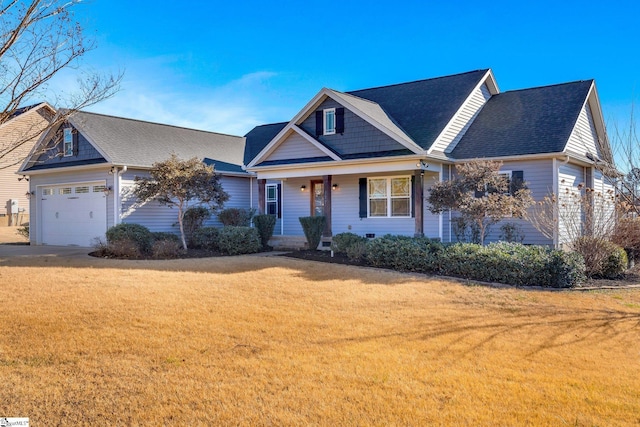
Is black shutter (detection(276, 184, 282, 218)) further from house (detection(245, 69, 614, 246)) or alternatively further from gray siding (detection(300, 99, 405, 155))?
gray siding (detection(300, 99, 405, 155))

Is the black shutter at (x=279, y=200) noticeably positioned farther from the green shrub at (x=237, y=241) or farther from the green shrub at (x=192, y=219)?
the green shrub at (x=237, y=241)

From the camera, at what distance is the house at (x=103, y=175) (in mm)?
18297

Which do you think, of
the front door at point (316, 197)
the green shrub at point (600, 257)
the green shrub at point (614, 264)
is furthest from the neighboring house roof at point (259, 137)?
the green shrub at point (614, 264)

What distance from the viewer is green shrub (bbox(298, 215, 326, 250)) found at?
683 inches

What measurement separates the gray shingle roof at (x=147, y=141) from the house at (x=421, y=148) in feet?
13.1

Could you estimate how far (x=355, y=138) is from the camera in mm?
17484

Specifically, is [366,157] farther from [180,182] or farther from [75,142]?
[75,142]

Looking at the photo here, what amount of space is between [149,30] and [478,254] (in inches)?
412

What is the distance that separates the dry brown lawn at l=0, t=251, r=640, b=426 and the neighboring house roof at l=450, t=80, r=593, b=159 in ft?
21.2

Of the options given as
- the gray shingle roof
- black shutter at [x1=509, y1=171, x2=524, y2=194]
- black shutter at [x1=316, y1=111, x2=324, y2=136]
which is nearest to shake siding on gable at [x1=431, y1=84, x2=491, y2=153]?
black shutter at [x1=509, y1=171, x2=524, y2=194]

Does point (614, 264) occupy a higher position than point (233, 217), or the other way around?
point (233, 217)

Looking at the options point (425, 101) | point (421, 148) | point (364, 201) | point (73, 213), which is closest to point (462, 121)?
point (425, 101)

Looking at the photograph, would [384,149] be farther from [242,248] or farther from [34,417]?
[34,417]

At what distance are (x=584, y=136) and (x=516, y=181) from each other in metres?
4.82
